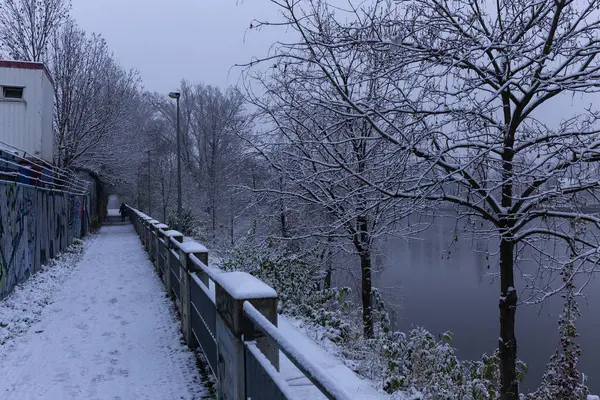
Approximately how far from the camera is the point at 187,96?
5919 centimetres

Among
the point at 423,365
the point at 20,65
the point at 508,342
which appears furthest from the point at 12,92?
the point at 508,342

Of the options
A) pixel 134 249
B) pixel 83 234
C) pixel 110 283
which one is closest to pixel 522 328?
pixel 110 283

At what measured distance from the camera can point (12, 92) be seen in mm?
17422

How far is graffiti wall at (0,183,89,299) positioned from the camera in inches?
378

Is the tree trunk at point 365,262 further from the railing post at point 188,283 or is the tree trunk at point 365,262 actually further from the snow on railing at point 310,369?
the snow on railing at point 310,369

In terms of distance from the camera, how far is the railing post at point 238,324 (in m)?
3.24

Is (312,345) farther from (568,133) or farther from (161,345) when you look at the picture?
(568,133)

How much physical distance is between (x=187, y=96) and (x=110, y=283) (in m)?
51.1

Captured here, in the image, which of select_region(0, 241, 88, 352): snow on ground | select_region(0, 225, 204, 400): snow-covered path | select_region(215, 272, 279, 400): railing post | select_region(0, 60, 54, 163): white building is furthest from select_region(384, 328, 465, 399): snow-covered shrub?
select_region(0, 60, 54, 163): white building

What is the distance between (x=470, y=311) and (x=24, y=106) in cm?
1819

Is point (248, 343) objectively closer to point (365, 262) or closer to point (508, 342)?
point (508, 342)

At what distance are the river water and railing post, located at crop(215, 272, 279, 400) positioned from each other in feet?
27.8

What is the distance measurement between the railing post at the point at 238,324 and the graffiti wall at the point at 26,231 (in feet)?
23.3

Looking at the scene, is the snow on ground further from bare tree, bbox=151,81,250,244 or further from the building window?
bare tree, bbox=151,81,250,244
